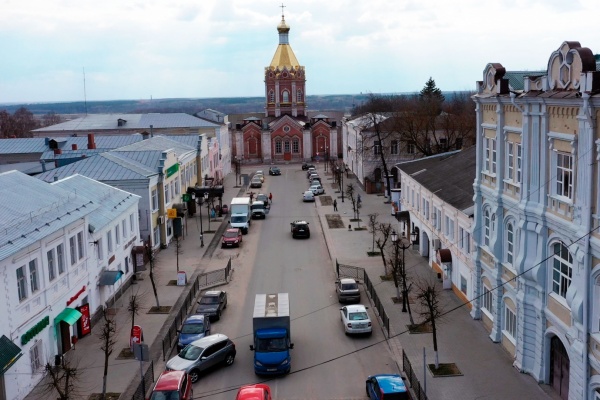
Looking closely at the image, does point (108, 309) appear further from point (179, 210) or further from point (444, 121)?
point (444, 121)

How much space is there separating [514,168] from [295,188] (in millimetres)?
49322

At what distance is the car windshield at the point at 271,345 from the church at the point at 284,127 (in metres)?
70.4

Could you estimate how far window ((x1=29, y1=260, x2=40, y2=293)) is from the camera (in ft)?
67.8

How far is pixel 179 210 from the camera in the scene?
44031mm

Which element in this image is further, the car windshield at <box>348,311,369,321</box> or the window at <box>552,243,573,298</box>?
the car windshield at <box>348,311,369,321</box>

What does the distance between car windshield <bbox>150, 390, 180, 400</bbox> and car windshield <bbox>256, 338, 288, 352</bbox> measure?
4011 millimetres

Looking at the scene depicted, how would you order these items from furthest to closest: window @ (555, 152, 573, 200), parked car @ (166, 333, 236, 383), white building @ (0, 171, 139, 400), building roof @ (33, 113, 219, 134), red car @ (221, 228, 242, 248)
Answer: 1. building roof @ (33, 113, 219, 134)
2. red car @ (221, 228, 242, 248)
3. parked car @ (166, 333, 236, 383)
4. white building @ (0, 171, 139, 400)
5. window @ (555, 152, 573, 200)

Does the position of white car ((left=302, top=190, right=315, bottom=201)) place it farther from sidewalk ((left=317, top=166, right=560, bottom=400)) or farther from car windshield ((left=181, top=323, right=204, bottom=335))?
car windshield ((left=181, top=323, right=204, bottom=335))

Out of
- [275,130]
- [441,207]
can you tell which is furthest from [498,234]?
[275,130]

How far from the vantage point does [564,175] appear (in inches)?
702

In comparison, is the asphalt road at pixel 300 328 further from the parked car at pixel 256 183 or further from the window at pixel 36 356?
the parked car at pixel 256 183

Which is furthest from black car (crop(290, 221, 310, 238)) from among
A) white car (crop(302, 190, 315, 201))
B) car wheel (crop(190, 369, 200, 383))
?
car wheel (crop(190, 369, 200, 383))

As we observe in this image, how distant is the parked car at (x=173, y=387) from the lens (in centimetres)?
1808

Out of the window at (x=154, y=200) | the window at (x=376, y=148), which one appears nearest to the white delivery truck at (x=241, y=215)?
the window at (x=154, y=200)
